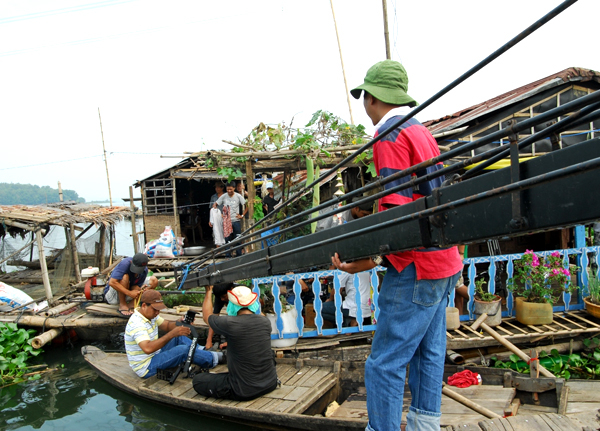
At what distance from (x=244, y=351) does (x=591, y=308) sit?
4804 millimetres

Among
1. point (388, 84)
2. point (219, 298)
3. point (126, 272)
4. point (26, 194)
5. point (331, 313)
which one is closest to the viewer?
point (388, 84)

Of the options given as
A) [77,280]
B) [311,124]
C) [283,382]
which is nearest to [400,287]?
[283,382]

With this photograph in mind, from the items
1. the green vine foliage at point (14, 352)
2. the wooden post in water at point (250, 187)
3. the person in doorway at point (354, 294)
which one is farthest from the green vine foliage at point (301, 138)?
the green vine foliage at point (14, 352)

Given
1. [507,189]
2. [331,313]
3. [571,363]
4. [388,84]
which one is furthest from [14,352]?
[507,189]

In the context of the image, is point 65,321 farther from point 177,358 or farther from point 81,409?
point 177,358

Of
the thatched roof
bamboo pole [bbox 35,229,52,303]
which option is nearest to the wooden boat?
bamboo pole [bbox 35,229,52,303]

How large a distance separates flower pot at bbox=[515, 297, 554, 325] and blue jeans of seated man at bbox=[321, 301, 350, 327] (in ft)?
7.93

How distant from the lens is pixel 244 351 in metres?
5.09

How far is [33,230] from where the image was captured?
10.8 m

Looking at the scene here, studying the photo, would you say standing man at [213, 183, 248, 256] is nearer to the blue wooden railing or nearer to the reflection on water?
the reflection on water

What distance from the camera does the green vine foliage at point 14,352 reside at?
8070 millimetres

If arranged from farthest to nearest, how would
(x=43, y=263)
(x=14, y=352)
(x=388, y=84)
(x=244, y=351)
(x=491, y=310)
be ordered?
(x=43, y=263) → (x=14, y=352) → (x=491, y=310) → (x=244, y=351) → (x=388, y=84)

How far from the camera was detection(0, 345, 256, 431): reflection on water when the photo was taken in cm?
597

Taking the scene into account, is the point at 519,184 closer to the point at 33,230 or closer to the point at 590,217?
the point at 590,217
